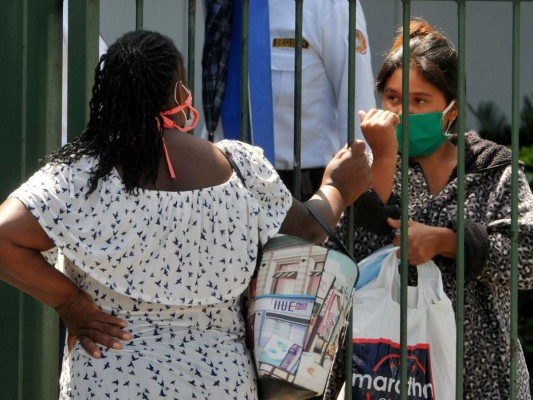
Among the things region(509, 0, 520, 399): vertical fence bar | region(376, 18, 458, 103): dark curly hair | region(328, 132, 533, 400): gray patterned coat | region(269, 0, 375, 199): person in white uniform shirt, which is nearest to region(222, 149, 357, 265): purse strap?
region(328, 132, 533, 400): gray patterned coat

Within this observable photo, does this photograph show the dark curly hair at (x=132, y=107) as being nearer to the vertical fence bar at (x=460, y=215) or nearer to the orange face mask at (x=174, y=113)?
the orange face mask at (x=174, y=113)

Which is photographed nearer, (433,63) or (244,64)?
(244,64)

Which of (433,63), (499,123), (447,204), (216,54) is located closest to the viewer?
(447,204)

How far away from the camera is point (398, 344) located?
12.5 ft

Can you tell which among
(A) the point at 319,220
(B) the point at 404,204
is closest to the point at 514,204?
(B) the point at 404,204

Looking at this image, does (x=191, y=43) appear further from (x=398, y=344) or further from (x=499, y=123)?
(x=499, y=123)

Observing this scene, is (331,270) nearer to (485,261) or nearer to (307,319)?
(307,319)

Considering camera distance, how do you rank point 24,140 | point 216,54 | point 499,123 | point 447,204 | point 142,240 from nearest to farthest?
point 142,240
point 24,140
point 447,204
point 216,54
point 499,123

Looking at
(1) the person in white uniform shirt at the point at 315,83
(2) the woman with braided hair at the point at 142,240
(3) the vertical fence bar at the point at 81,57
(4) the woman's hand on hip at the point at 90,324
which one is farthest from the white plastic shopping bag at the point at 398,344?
(3) the vertical fence bar at the point at 81,57

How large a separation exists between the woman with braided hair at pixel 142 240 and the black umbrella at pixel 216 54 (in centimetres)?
100

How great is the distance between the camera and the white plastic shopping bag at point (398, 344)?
12.4 feet

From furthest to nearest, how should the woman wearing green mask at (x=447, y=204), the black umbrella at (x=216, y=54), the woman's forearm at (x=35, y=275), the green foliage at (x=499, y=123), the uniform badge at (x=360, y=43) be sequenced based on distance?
the green foliage at (x=499, y=123), the uniform badge at (x=360, y=43), the black umbrella at (x=216, y=54), the woman wearing green mask at (x=447, y=204), the woman's forearm at (x=35, y=275)

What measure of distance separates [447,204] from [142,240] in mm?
1164

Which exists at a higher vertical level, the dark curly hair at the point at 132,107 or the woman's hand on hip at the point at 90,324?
the dark curly hair at the point at 132,107
